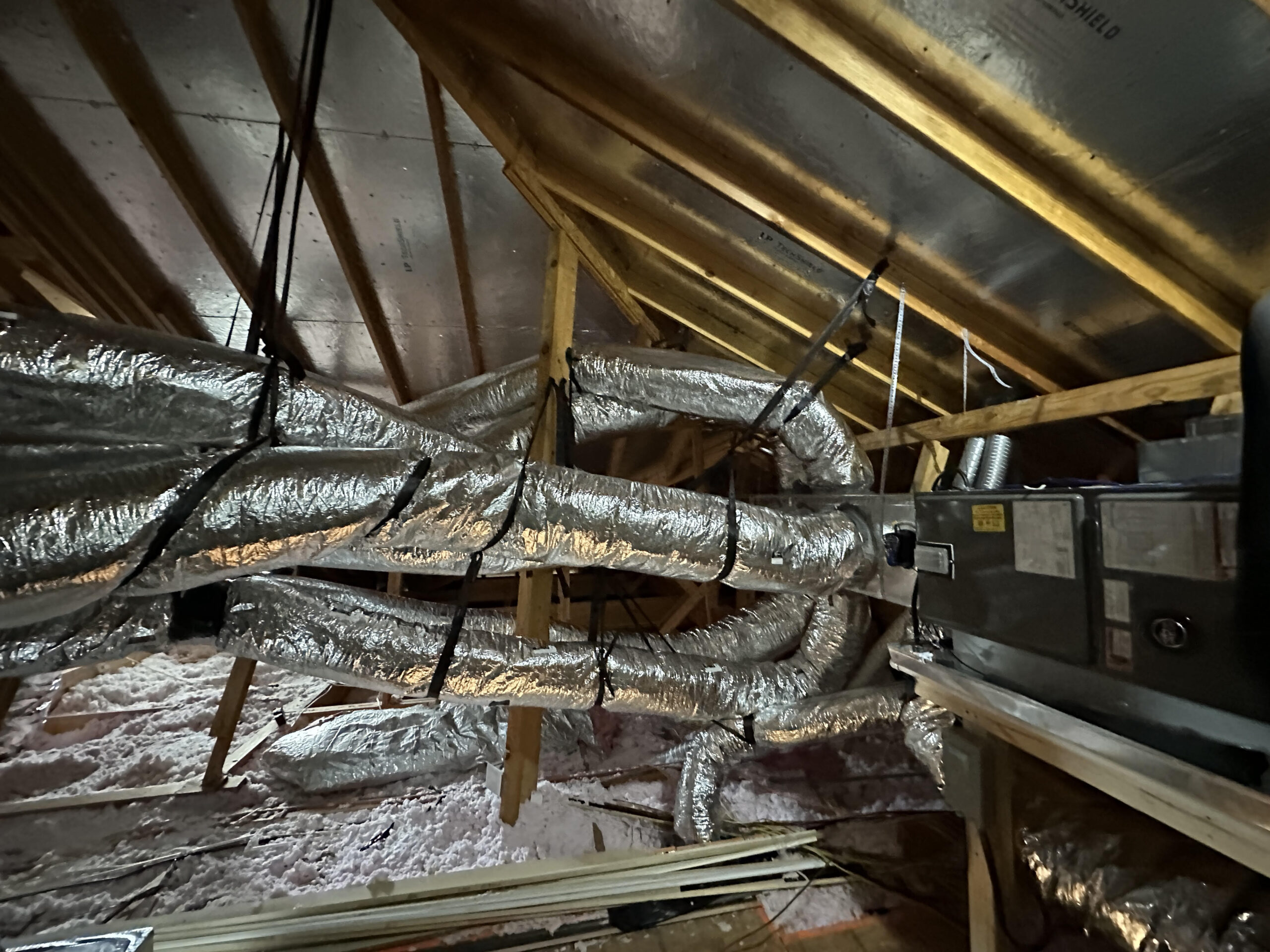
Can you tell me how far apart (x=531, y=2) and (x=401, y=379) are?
197 centimetres

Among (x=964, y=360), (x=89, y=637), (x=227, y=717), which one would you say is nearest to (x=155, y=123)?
(x=89, y=637)

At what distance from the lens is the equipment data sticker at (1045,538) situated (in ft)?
2.68

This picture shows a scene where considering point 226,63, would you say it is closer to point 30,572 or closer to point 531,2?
point 531,2

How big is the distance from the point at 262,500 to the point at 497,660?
2.65 ft

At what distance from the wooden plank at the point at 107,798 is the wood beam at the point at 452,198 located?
6.82 feet

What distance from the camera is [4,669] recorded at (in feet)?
4.32

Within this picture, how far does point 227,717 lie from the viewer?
2.13 meters

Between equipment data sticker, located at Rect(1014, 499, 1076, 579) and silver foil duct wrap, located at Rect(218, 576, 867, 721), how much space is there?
118 centimetres

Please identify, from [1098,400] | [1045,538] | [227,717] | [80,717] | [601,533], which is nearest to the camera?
[1045,538]

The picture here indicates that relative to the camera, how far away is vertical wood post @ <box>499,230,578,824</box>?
183 centimetres

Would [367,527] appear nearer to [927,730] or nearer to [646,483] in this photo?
[646,483]

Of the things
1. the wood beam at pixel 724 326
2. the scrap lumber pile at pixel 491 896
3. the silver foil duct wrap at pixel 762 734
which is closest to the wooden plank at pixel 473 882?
the scrap lumber pile at pixel 491 896

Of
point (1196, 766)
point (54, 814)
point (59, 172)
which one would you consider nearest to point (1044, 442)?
point (1196, 766)

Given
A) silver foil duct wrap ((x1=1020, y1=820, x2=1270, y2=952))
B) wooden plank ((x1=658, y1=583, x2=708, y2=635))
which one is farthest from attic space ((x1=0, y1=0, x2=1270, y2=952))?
wooden plank ((x1=658, y1=583, x2=708, y2=635))
